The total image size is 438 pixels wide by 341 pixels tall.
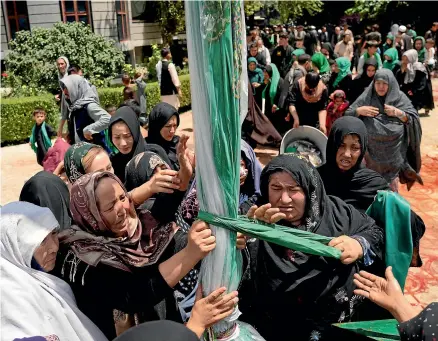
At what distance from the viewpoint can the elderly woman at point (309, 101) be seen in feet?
19.9

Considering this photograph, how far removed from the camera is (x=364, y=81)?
21.5 ft

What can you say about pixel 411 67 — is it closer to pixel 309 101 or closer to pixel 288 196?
pixel 309 101

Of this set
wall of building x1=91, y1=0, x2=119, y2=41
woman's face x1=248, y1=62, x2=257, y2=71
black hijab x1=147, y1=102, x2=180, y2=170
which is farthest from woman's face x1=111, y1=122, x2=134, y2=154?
wall of building x1=91, y1=0, x2=119, y2=41

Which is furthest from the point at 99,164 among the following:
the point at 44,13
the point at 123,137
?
the point at 44,13

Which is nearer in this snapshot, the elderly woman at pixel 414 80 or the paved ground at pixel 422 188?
the paved ground at pixel 422 188

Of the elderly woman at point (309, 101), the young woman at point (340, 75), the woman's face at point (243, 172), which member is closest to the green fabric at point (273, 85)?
the young woman at point (340, 75)

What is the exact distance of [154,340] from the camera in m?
1.29

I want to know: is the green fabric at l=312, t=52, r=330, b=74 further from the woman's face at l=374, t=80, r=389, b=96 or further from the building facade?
the building facade

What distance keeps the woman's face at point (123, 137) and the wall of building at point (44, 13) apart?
1466 centimetres

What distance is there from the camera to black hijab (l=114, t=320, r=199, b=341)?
130cm

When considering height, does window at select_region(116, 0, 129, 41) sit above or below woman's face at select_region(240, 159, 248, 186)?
above

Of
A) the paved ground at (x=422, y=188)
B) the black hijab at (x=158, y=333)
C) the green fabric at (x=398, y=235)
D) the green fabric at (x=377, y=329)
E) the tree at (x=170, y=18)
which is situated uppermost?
the tree at (x=170, y=18)

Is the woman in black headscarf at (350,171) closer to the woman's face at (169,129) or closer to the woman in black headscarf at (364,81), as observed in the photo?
the woman's face at (169,129)

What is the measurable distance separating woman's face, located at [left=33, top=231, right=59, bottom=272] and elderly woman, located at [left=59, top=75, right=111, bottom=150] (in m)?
3.48
